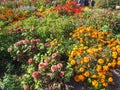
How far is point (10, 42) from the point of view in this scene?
7.33 meters

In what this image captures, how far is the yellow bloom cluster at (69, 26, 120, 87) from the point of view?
5.90 metres

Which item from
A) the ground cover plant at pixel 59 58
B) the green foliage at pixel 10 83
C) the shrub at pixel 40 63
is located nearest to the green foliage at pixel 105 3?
the ground cover plant at pixel 59 58

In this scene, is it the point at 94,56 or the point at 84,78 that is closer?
the point at 84,78

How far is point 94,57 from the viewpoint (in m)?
6.38

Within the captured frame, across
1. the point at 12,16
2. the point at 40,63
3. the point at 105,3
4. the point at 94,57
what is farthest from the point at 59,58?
the point at 105,3

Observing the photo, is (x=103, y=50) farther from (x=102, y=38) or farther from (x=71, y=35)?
(x=71, y=35)

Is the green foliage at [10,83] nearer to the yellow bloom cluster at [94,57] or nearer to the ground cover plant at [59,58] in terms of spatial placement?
the ground cover plant at [59,58]

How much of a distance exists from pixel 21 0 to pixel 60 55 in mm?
9369

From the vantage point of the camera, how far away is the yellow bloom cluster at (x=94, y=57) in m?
5.90

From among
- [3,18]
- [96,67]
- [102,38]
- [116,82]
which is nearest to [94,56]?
[96,67]

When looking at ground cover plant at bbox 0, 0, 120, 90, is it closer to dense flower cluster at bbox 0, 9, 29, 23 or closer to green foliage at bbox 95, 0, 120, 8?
dense flower cluster at bbox 0, 9, 29, 23

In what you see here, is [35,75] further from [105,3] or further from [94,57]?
[105,3]

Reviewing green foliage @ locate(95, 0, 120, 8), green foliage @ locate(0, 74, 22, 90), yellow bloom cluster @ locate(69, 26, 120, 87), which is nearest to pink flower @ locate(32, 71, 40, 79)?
green foliage @ locate(0, 74, 22, 90)

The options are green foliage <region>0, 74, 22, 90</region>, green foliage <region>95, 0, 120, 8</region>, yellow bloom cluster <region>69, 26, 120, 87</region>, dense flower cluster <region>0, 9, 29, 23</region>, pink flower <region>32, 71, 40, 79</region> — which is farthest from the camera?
green foliage <region>95, 0, 120, 8</region>
